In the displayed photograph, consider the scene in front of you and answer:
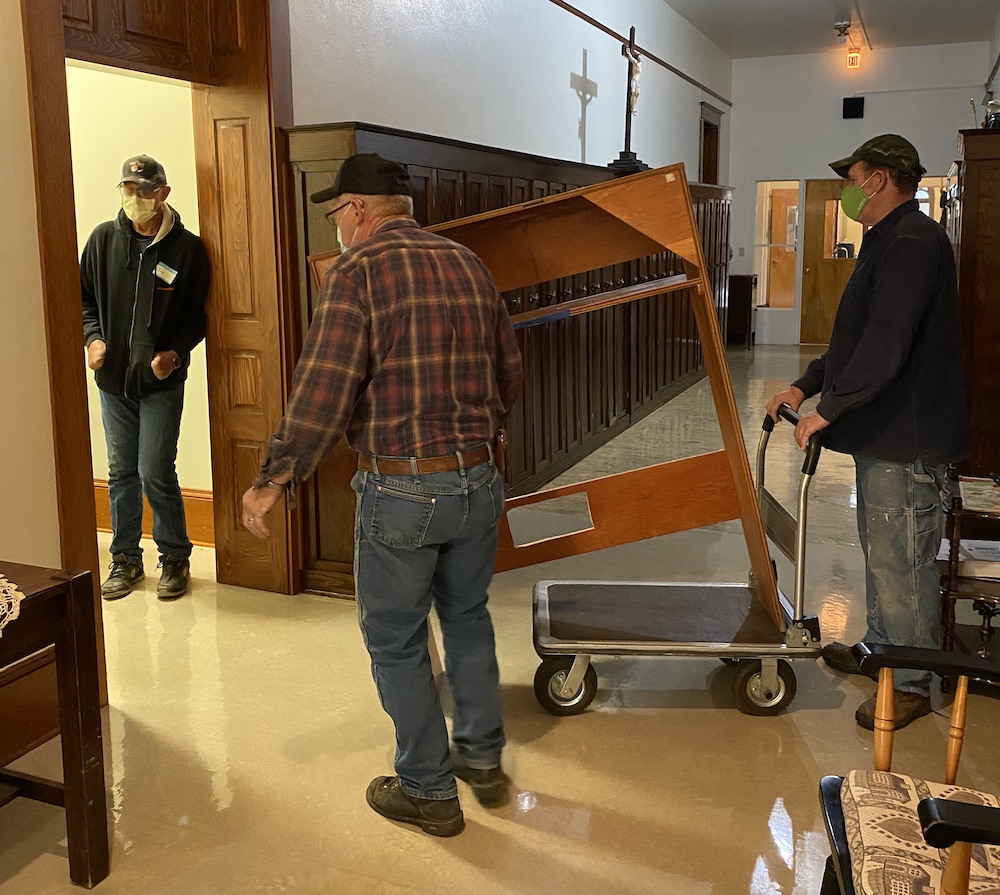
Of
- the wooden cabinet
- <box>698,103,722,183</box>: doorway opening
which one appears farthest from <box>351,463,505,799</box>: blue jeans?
<box>698,103,722,183</box>: doorway opening

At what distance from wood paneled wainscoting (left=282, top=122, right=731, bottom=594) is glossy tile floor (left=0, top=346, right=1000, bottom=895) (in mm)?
515

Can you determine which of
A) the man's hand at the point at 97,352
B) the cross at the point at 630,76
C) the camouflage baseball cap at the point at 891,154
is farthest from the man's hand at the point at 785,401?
the cross at the point at 630,76

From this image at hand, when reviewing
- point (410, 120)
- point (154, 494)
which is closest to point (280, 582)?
point (154, 494)

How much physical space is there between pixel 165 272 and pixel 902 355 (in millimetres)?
2657

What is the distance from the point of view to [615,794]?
8.50 feet

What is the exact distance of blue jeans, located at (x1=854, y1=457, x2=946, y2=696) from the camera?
287 centimetres

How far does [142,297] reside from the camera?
4.04 metres

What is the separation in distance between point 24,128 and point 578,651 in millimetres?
2005

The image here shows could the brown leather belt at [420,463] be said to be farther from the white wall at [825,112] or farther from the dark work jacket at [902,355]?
the white wall at [825,112]

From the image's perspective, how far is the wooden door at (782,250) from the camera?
13.2 meters

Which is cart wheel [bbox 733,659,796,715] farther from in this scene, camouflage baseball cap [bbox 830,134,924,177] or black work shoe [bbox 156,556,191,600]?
black work shoe [bbox 156,556,191,600]

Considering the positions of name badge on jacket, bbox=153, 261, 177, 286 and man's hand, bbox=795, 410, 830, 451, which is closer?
man's hand, bbox=795, 410, 830, 451

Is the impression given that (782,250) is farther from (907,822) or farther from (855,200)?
(907,822)

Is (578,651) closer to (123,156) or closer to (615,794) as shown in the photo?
(615,794)
